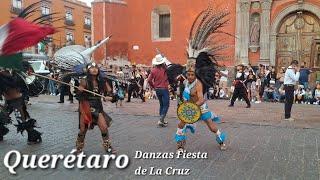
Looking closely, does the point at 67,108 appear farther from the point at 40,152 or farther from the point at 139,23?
the point at 139,23

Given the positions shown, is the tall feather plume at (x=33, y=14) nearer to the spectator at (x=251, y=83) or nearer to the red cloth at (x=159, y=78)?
the red cloth at (x=159, y=78)

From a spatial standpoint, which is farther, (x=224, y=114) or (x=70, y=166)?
(x=224, y=114)

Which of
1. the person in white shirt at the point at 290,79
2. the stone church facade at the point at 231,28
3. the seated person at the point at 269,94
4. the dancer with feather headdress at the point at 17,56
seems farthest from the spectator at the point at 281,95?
the dancer with feather headdress at the point at 17,56

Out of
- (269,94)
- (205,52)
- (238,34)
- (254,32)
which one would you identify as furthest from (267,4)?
(205,52)

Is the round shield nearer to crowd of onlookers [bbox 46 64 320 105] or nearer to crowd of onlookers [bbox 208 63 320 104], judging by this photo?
crowd of onlookers [bbox 46 64 320 105]

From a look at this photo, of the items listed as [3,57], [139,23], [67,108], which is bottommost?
[67,108]

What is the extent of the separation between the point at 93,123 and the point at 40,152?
1083mm

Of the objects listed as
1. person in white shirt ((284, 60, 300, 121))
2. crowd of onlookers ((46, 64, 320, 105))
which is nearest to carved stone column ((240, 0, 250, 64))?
crowd of onlookers ((46, 64, 320, 105))

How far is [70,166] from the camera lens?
6250 mm

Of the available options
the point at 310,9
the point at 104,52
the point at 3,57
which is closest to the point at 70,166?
the point at 3,57

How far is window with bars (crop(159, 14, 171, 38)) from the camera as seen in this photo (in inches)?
978

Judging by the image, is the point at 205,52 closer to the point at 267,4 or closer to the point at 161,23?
the point at 267,4

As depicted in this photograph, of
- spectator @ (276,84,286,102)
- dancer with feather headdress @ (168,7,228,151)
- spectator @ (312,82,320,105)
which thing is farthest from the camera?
spectator @ (276,84,286,102)

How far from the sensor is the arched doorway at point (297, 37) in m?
20.6
